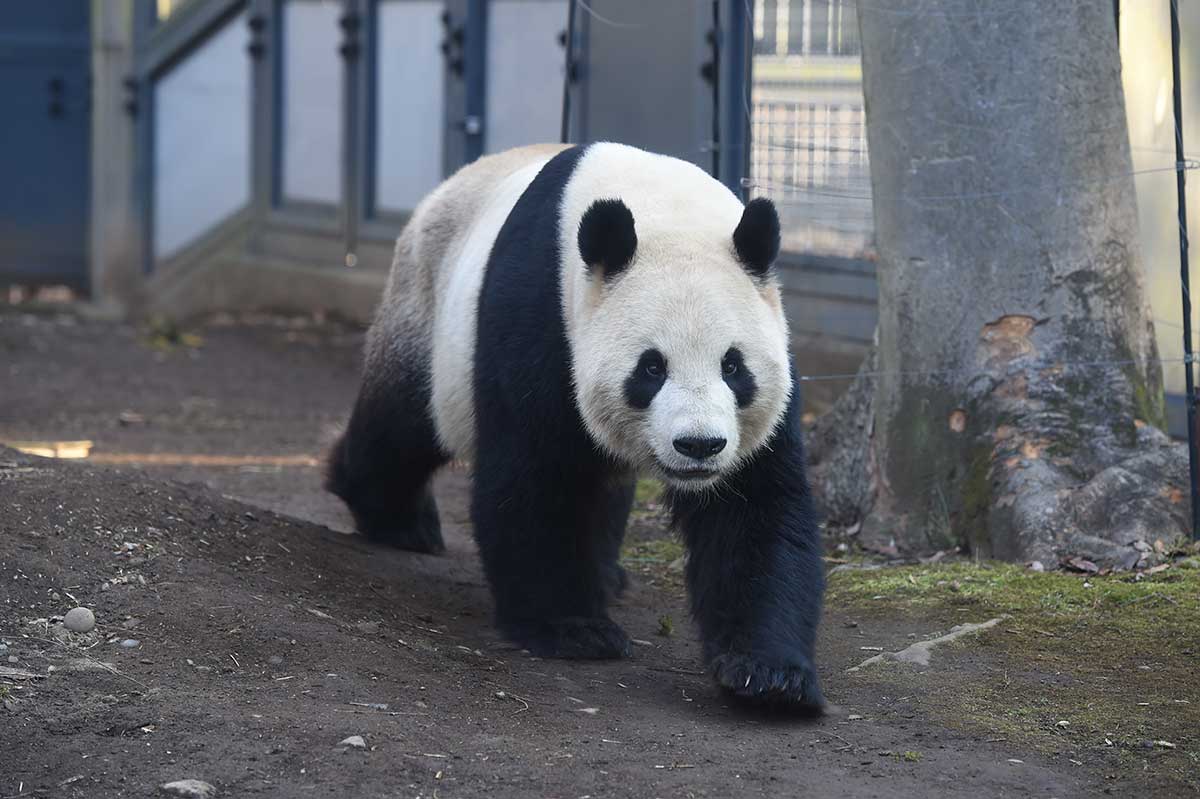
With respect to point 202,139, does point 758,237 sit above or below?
below

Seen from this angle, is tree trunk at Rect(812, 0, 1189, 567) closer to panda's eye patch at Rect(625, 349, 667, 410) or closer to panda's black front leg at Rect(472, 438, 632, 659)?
panda's black front leg at Rect(472, 438, 632, 659)

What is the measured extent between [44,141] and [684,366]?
37.6 feet

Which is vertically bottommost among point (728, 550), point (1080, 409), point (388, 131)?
point (728, 550)

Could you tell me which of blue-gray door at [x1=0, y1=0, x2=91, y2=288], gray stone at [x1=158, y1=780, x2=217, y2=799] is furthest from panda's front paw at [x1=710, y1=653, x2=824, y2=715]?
blue-gray door at [x1=0, y1=0, x2=91, y2=288]

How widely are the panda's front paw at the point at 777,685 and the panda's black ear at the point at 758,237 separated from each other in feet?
3.45

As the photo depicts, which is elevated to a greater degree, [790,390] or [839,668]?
[790,390]

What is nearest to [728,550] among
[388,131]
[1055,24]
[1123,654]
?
[1123,654]

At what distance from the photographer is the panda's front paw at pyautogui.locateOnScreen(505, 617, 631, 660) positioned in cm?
474

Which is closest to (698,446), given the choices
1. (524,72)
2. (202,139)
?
(524,72)

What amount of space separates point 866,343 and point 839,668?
3959 millimetres

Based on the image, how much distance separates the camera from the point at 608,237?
425 centimetres

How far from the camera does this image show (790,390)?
441 cm

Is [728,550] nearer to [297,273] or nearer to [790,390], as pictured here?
[790,390]

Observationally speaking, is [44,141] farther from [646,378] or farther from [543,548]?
[646,378]
